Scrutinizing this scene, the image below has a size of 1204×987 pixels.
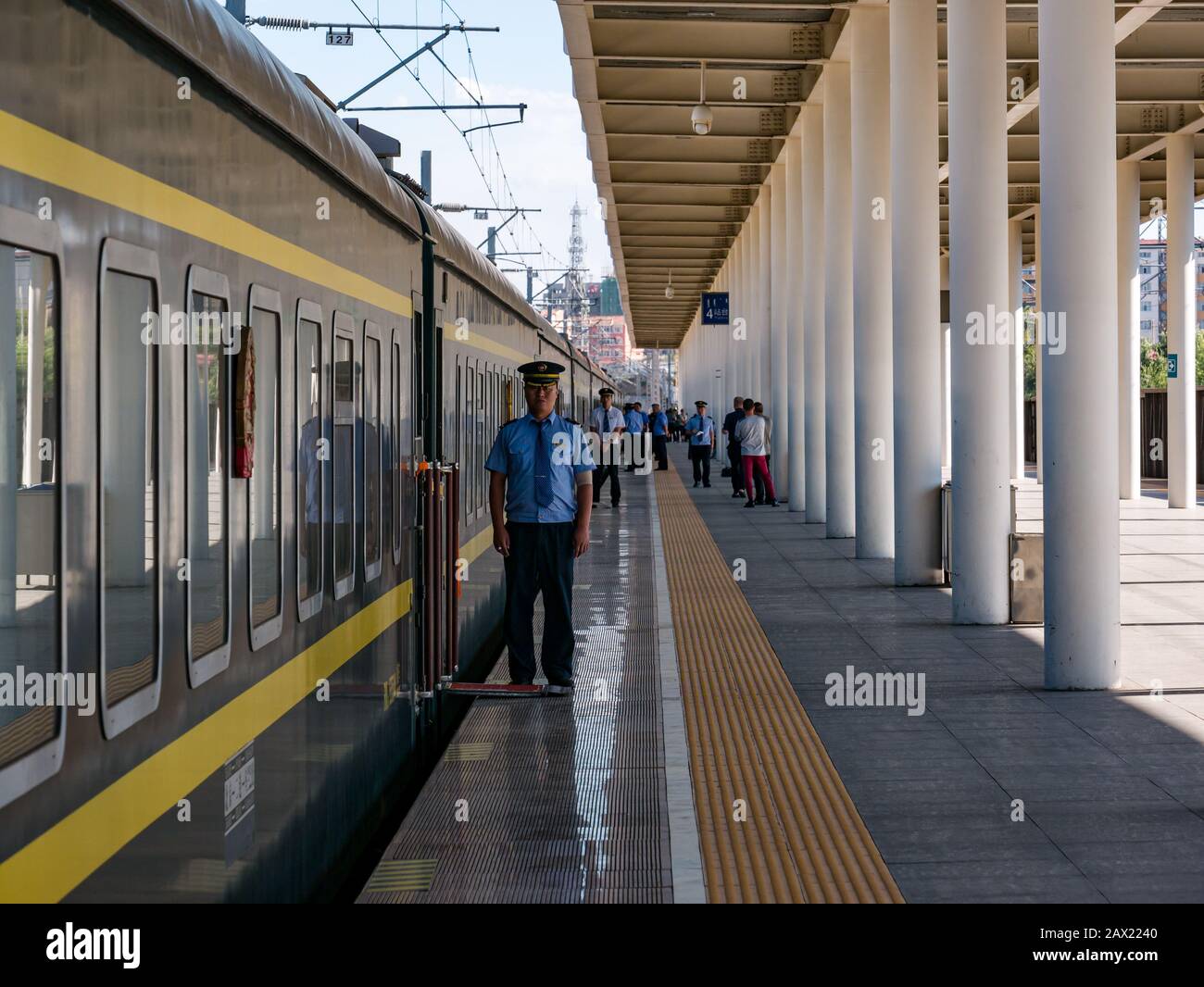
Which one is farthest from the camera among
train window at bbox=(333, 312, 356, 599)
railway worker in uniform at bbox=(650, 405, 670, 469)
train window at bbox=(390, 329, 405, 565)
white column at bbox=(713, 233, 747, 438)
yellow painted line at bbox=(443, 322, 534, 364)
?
railway worker in uniform at bbox=(650, 405, 670, 469)

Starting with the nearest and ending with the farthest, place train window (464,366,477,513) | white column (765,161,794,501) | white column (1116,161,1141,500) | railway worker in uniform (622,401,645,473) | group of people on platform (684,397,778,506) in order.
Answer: train window (464,366,477,513), white column (1116,161,1141,500), group of people on platform (684,397,778,506), white column (765,161,794,501), railway worker in uniform (622,401,645,473)

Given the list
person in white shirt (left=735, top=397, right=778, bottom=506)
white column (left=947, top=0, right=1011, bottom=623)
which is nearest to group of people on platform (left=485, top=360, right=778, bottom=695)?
white column (left=947, top=0, right=1011, bottom=623)

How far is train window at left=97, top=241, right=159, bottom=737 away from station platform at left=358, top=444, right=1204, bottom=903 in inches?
82.2

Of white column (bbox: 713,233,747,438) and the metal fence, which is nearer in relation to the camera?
the metal fence

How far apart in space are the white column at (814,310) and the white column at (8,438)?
19.8 meters

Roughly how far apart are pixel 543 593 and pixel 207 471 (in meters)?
5.12

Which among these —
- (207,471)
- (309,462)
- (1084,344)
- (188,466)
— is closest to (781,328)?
(1084,344)

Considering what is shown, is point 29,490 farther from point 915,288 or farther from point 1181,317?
point 1181,317

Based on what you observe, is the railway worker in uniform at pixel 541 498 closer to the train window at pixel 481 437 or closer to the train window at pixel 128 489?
the train window at pixel 481 437

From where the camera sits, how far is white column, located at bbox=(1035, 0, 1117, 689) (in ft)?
30.0

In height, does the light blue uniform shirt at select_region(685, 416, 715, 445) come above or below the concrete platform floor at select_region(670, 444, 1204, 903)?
above

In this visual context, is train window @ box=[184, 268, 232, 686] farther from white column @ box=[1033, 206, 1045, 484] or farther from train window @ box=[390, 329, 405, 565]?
white column @ box=[1033, 206, 1045, 484]

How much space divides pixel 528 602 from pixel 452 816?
2.80 metres

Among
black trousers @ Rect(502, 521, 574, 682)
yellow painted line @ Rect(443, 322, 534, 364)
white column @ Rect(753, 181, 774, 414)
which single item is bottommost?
black trousers @ Rect(502, 521, 574, 682)
